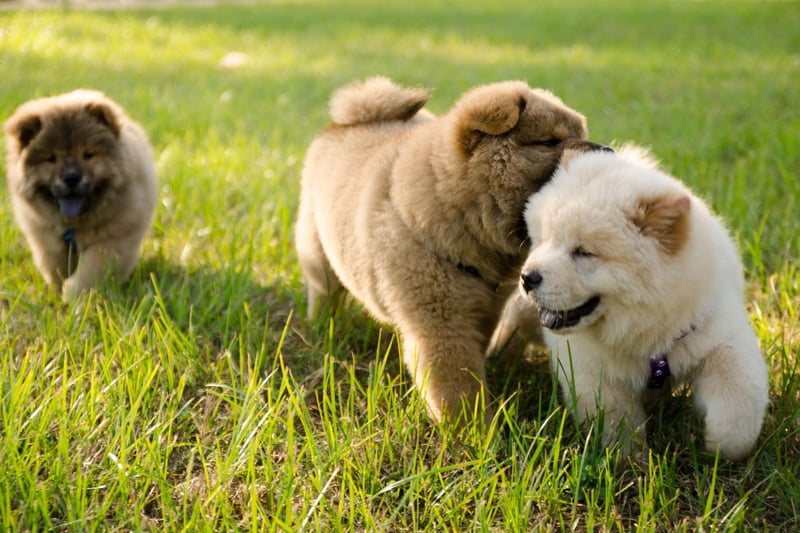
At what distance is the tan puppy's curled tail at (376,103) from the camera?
374 centimetres

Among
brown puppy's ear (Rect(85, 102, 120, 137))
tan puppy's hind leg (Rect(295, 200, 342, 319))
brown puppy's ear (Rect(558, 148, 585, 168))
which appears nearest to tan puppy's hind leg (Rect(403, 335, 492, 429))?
brown puppy's ear (Rect(558, 148, 585, 168))

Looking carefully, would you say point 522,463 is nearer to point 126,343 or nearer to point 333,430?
point 333,430

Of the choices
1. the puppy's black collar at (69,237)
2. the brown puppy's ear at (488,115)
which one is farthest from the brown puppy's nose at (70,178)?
the brown puppy's ear at (488,115)

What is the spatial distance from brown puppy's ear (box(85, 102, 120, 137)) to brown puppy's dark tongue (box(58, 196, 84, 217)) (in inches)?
17.8

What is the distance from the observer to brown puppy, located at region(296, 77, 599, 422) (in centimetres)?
291

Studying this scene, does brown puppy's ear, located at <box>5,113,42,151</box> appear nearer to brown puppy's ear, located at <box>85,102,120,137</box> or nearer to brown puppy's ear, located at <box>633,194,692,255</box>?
brown puppy's ear, located at <box>85,102,120,137</box>

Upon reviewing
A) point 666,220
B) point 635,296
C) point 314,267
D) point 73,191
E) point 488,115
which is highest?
point 488,115

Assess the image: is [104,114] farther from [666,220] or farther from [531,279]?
[666,220]

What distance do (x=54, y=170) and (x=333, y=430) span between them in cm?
257

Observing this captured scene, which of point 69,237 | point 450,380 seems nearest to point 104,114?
point 69,237

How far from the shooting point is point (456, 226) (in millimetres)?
2959

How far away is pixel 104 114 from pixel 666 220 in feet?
10.8

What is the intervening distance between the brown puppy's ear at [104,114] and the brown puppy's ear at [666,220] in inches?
124

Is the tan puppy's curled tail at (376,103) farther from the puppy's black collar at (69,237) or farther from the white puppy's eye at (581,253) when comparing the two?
the puppy's black collar at (69,237)
